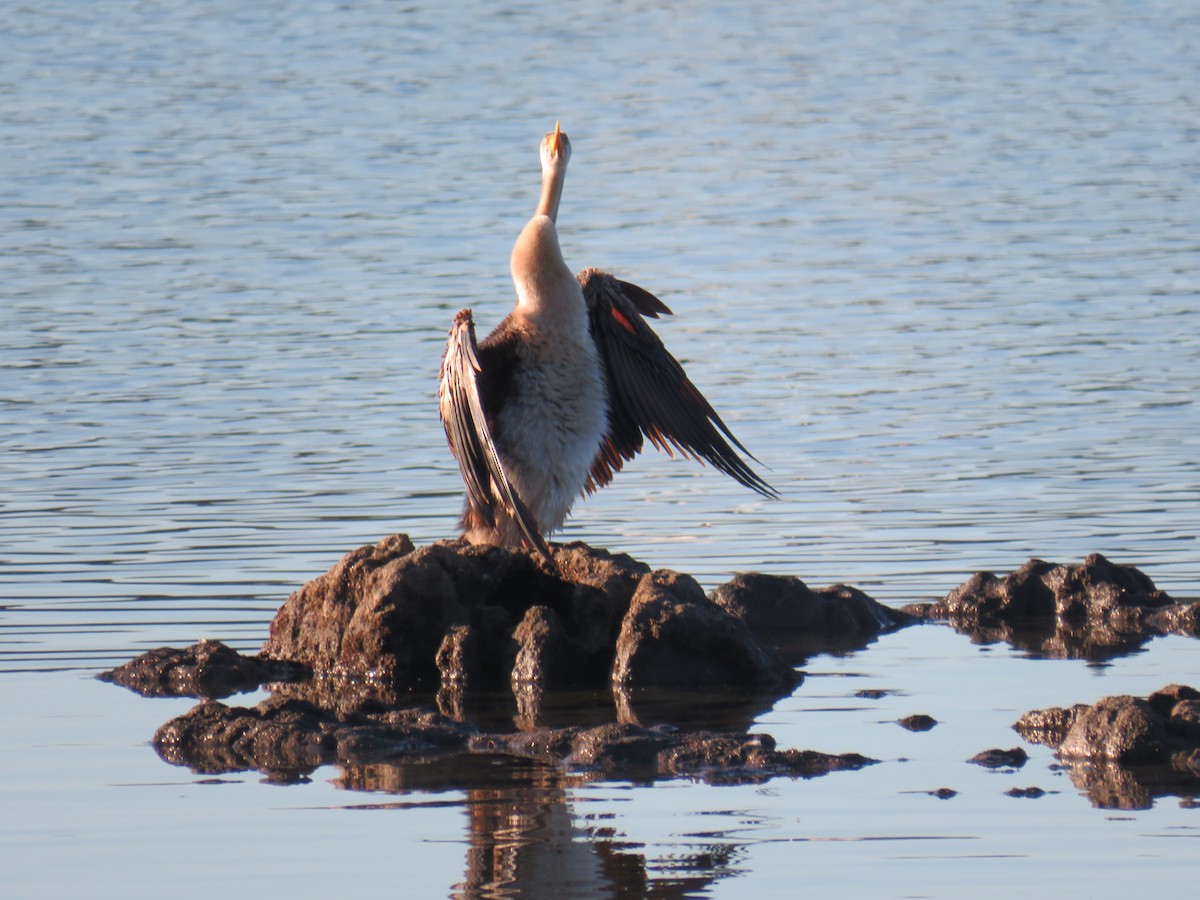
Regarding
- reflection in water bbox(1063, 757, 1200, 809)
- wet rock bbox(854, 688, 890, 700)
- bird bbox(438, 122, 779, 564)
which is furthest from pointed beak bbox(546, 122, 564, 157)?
reflection in water bbox(1063, 757, 1200, 809)

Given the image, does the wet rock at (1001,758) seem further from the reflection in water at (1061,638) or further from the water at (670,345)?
the reflection in water at (1061,638)

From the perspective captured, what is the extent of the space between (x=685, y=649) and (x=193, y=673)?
1960mm

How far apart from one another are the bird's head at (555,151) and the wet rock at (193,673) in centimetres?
256

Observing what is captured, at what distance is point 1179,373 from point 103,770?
11347mm

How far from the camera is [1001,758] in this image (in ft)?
26.2

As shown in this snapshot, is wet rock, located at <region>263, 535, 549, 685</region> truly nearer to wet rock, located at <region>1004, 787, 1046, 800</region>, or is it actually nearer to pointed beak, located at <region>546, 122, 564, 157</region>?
pointed beak, located at <region>546, 122, 564, 157</region>

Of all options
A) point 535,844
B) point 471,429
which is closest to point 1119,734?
point 535,844

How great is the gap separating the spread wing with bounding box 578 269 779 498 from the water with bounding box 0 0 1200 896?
1019 mm

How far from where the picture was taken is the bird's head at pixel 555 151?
10539mm

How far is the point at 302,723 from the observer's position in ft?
27.5

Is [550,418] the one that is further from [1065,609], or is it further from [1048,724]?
[1048,724]

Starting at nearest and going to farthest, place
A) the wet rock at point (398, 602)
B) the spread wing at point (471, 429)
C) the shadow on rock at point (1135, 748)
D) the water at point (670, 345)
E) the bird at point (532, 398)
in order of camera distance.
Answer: the water at point (670, 345) < the shadow on rock at point (1135, 748) < the wet rock at point (398, 602) < the spread wing at point (471, 429) < the bird at point (532, 398)

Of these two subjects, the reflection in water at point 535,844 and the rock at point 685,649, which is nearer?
the reflection in water at point 535,844

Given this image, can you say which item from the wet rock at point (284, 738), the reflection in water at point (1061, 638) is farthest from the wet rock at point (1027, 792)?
the reflection in water at point (1061, 638)
